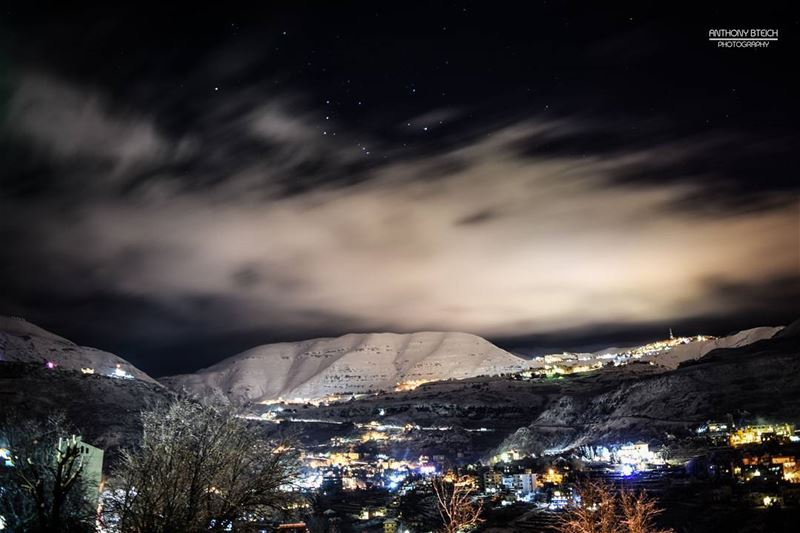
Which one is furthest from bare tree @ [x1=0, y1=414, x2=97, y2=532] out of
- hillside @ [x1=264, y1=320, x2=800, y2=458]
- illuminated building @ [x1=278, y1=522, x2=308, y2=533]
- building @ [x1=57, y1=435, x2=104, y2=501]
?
hillside @ [x1=264, y1=320, x2=800, y2=458]

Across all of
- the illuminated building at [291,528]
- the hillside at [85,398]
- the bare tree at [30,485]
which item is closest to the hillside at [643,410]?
the hillside at [85,398]

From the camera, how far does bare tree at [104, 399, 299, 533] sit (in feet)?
56.3

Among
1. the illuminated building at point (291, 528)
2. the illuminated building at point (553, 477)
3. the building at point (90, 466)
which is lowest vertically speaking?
the illuminated building at point (553, 477)

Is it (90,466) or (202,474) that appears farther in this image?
(90,466)

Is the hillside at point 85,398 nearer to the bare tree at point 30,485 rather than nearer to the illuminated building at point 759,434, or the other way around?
the bare tree at point 30,485

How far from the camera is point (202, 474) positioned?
18.5 m

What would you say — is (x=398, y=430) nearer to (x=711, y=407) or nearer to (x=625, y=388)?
(x=625, y=388)

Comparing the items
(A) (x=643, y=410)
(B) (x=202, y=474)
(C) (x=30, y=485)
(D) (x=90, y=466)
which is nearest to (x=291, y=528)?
(B) (x=202, y=474)

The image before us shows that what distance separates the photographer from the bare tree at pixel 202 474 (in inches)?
675

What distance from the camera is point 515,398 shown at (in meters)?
191

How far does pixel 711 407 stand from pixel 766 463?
3961 centimetres

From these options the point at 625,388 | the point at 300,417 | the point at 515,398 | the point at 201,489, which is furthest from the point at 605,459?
the point at 300,417

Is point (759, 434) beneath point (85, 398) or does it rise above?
beneath

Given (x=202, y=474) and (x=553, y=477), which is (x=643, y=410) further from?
(x=202, y=474)
